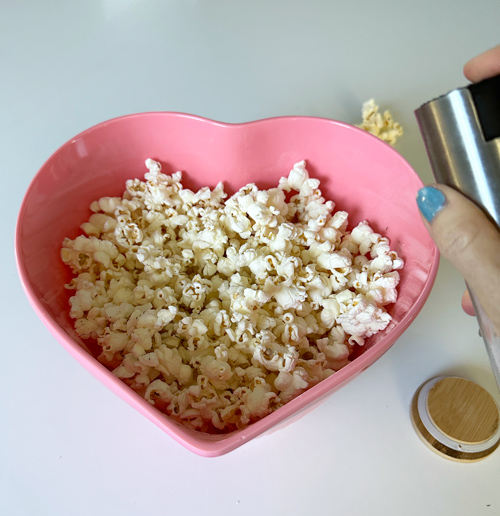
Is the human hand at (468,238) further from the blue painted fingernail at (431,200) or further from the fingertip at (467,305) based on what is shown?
the fingertip at (467,305)

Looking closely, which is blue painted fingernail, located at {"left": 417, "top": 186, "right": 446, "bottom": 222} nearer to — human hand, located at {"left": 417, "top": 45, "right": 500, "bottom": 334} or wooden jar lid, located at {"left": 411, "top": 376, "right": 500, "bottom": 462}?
human hand, located at {"left": 417, "top": 45, "right": 500, "bottom": 334}

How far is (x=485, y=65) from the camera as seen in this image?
1.73 feet

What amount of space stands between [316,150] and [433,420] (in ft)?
1.46

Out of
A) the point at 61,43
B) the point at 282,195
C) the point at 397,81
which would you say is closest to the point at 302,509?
the point at 282,195

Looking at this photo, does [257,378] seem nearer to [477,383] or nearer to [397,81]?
[477,383]

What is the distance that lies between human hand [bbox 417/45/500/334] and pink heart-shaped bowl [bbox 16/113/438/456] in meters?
0.12

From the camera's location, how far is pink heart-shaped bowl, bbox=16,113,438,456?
2.11 ft

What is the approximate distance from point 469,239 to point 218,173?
442mm

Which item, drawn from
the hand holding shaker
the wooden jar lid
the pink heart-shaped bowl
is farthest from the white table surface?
the hand holding shaker

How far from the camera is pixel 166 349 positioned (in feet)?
2.07

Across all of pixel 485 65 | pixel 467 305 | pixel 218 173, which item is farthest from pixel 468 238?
pixel 218 173

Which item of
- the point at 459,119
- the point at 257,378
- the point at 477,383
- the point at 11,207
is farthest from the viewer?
the point at 11,207

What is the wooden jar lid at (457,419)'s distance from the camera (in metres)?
0.64

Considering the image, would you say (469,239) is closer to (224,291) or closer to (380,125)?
(224,291)
